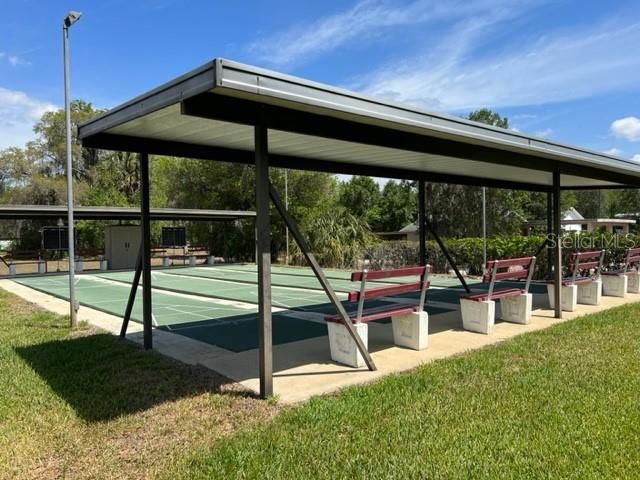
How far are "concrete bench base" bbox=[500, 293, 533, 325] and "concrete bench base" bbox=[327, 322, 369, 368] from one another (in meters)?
3.32

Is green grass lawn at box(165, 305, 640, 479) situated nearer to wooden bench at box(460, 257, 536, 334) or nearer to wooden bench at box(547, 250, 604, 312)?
wooden bench at box(460, 257, 536, 334)

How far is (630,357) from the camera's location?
18.3 ft

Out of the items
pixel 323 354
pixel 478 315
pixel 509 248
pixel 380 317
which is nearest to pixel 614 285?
pixel 478 315

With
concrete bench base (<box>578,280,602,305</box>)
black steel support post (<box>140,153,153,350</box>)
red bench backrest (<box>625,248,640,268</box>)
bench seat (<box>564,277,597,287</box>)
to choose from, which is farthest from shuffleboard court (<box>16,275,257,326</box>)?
red bench backrest (<box>625,248,640,268</box>)

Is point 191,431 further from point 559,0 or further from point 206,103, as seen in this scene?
point 559,0

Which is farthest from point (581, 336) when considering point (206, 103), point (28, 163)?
point (28, 163)

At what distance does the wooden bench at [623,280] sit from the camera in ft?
34.1

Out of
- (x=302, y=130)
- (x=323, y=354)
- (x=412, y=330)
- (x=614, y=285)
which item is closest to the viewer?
(x=302, y=130)

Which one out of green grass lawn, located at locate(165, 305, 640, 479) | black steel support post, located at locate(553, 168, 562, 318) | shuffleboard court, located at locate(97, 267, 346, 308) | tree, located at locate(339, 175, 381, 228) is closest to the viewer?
green grass lawn, located at locate(165, 305, 640, 479)

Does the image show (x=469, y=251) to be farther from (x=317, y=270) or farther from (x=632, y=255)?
(x=317, y=270)

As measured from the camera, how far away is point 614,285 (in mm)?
10531

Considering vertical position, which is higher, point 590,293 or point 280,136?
point 280,136

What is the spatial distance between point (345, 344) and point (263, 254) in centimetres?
168

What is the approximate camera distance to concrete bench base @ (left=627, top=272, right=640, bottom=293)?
1101cm
